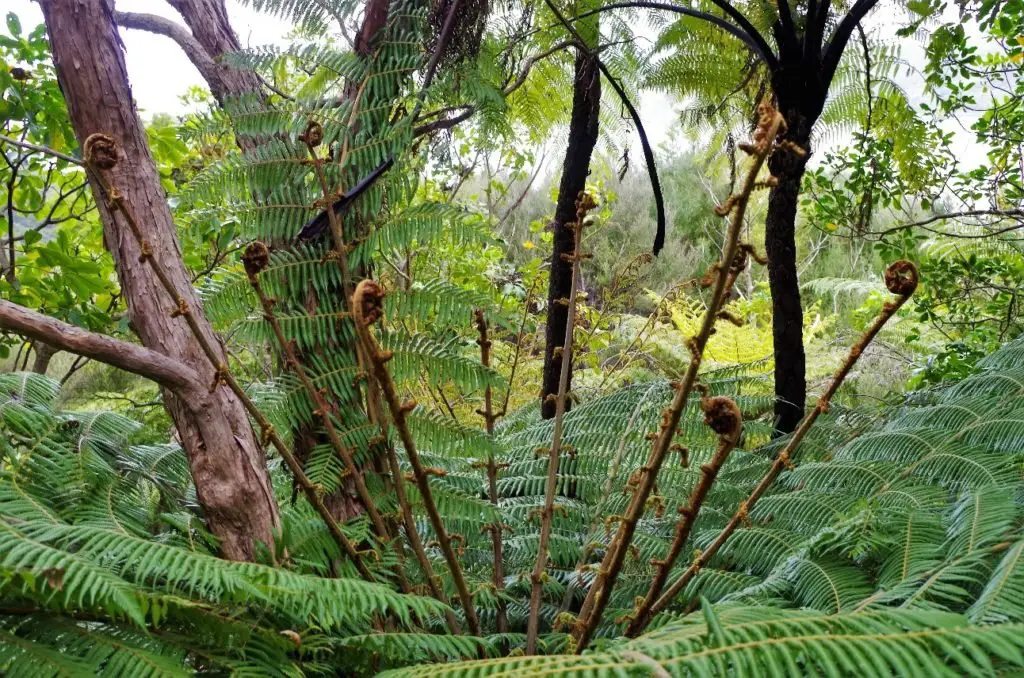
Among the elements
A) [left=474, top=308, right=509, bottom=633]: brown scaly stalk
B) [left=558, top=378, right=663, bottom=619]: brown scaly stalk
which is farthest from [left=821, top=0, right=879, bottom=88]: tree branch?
[left=474, top=308, right=509, bottom=633]: brown scaly stalk

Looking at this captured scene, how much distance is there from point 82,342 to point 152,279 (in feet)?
0.44

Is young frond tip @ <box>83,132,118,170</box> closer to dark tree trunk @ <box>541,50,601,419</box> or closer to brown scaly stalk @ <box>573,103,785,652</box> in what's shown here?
brown scaly stalk @ <box>573,103,785,652</box>

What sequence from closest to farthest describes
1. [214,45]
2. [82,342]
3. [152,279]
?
[82,342]
[152,279]
[214,45]

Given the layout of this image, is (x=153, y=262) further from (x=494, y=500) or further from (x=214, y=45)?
(x=214, y=45)

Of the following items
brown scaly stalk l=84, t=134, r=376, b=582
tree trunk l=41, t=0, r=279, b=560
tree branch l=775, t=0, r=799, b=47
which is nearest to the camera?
brown scaly stalk l=84, t=134, r=376, b=582

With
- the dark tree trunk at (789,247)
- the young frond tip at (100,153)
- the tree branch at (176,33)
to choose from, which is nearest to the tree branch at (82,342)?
the young frond tip at (100,153)

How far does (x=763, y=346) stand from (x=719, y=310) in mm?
3797

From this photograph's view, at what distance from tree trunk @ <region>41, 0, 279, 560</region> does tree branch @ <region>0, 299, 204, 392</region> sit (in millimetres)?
65

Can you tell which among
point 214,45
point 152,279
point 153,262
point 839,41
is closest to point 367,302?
point 153,262

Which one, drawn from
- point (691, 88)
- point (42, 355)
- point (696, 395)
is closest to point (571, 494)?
point (696, 395)

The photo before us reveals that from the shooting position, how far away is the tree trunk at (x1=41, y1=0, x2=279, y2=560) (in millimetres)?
654

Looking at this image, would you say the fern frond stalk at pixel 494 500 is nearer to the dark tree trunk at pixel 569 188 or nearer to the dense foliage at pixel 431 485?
the dense foliage at pixel 431 485

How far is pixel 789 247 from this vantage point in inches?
61.1

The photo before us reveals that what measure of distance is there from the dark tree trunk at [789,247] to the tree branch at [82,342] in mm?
1187
